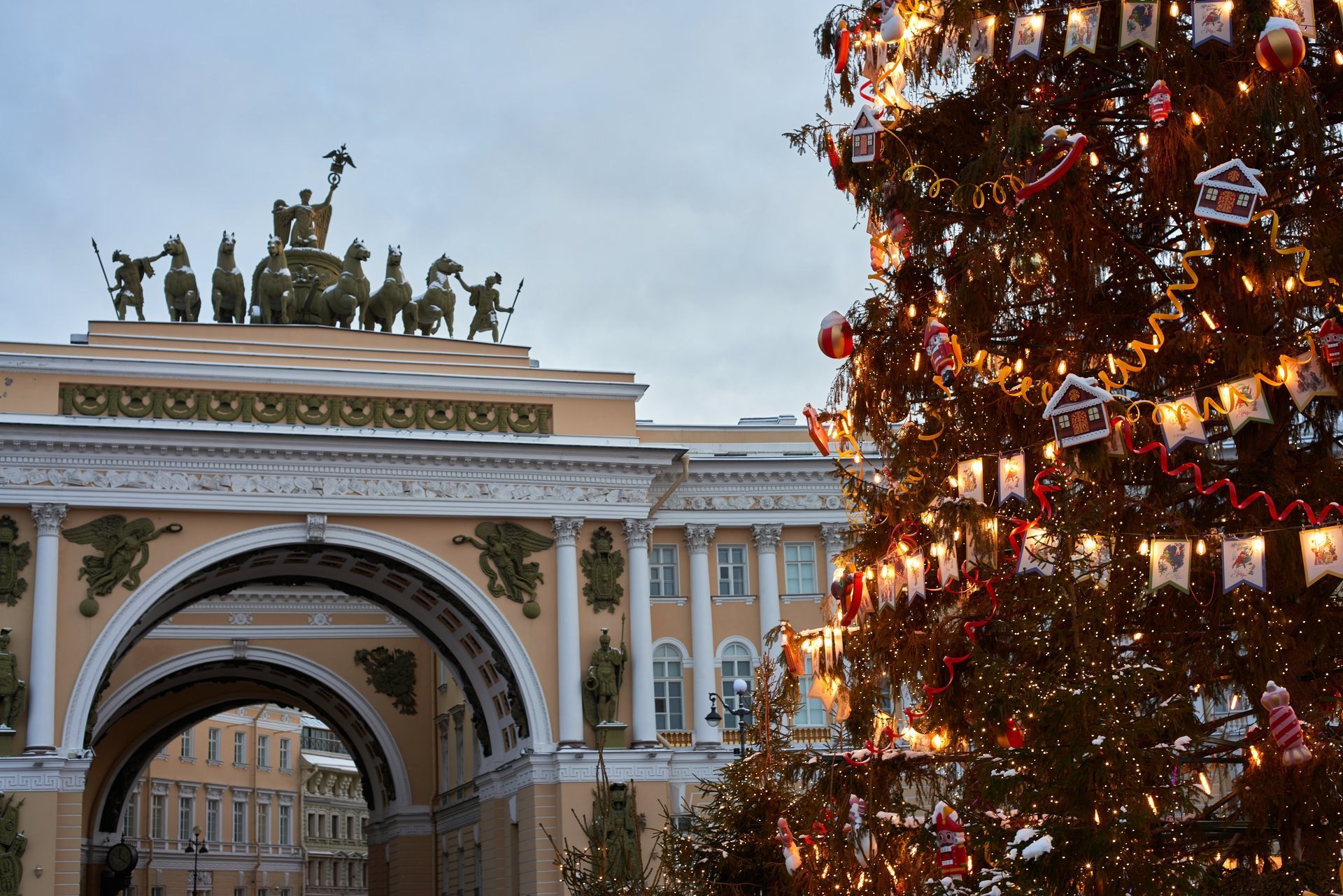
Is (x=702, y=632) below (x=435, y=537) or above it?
below

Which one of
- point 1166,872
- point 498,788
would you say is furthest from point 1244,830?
point 498,788

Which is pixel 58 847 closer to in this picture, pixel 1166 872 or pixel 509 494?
pixel 509 494

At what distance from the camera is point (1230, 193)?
10.3m

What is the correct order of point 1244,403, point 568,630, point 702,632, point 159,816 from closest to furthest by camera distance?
point 1244,403 → point 568,630 → point 702,632 → point 159,816

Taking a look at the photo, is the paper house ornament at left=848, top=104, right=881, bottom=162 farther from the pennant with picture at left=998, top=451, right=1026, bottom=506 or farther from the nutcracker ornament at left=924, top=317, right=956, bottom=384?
the pennant with picture at left=998, top=451, right=1026, bottom=506

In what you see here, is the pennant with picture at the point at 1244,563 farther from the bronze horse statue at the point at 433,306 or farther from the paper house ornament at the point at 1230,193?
the bronze horse statue at the point at 433,306

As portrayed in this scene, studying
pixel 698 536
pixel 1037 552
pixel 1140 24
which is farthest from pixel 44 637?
pixel 1140 24

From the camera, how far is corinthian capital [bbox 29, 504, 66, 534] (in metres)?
29.6

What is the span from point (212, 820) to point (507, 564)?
34571 millimetres

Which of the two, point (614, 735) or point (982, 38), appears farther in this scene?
point (614, 735)

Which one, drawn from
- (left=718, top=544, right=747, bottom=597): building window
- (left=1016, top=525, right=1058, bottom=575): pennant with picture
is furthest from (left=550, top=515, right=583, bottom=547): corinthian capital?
(left=1016, top=525, right=1058, bottom=575): pennant with picture

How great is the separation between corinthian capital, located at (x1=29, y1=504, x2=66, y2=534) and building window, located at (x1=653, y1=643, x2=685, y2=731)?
40.4 ft

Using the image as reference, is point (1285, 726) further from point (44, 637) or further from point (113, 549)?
point (113, 549)

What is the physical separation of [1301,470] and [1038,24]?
358 centimetres
